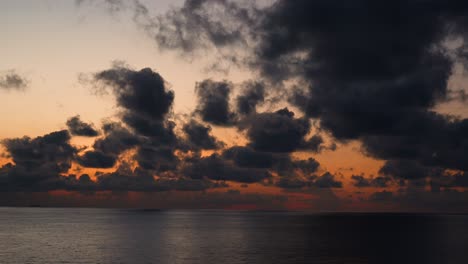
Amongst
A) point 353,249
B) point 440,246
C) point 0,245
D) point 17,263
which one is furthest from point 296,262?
point 0,245

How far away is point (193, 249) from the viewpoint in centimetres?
10819

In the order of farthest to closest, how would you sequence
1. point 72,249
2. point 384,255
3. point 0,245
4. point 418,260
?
point 0,245 < point 72,249 < point 384,255 < point 418,260

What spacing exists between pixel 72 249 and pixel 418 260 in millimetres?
73408

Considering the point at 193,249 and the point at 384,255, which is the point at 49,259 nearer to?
the point at 193,249

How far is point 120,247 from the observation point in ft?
364

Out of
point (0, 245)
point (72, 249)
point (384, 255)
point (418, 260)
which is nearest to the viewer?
point (418, 260)

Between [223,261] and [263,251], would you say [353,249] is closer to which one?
[263,251]

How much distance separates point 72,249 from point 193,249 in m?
27.0

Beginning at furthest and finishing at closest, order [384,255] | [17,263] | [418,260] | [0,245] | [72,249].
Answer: [0,245], [72,249], [384,255], [418,260], [17,263]

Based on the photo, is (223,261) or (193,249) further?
(193,249)

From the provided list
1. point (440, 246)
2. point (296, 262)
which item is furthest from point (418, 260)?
point (440, 246)

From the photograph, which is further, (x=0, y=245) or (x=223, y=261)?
(x=0, y=245)

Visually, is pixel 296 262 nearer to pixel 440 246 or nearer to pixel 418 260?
pixel 418 260

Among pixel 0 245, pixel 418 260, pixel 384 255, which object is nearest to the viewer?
pixel 418 260
